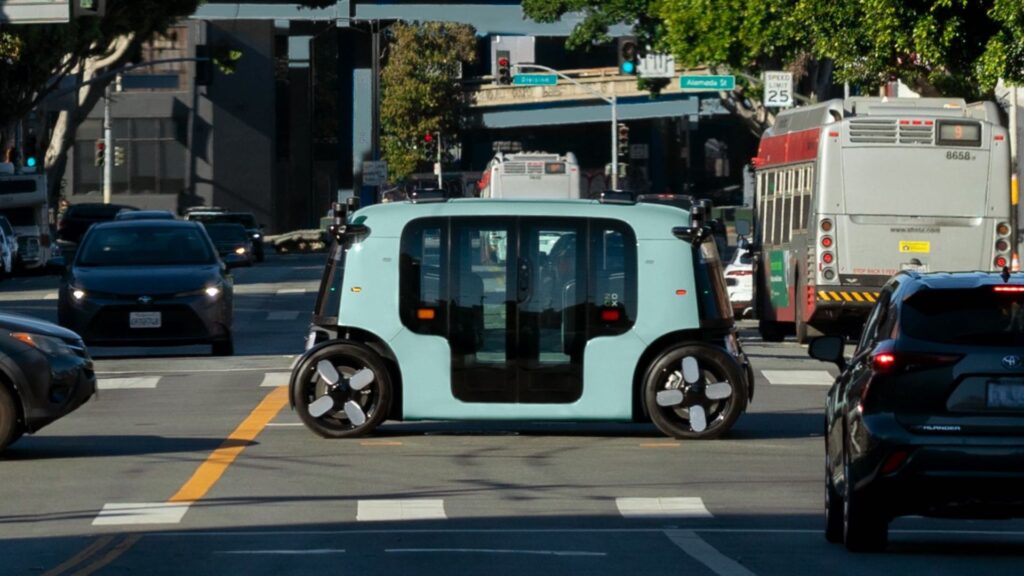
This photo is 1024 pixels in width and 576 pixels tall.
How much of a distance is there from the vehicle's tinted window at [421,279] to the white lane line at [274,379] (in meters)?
5.73

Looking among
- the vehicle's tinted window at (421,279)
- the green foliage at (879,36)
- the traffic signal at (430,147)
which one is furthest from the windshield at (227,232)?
the vehicle's tinted window at (421,279)

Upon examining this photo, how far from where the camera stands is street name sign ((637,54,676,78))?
65750 millimetres

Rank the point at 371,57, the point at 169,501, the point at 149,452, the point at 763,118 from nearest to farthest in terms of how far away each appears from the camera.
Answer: the point at 169,501, the point at 149,452, the point at 763,118, the point at 371,57

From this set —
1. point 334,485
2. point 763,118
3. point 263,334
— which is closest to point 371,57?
point 763,118

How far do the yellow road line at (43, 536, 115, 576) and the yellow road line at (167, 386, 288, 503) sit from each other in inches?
71.4

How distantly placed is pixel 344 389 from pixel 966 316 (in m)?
7.18

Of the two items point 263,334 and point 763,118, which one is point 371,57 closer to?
point 763,118

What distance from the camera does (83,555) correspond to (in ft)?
36.9

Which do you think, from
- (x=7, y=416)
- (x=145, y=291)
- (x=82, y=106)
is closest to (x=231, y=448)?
(x=7, y=416)

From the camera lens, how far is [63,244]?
222 ft

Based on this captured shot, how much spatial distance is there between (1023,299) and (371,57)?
7100cm

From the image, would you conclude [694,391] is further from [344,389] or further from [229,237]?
[229,237]

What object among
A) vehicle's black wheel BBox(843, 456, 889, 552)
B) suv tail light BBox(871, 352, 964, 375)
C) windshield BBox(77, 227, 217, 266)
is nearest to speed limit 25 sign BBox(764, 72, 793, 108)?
windshield BBox(77, 227, 217, 266)

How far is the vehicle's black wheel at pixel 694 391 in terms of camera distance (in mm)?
16938
